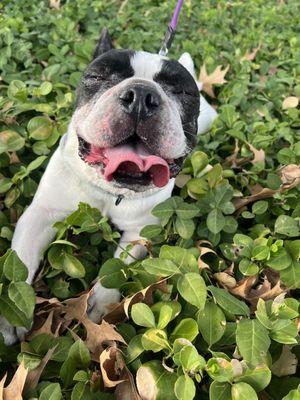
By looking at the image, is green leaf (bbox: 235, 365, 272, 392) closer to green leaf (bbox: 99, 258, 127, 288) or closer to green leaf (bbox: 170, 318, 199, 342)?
green leaf (bbox: 170, 318, 199, 342)

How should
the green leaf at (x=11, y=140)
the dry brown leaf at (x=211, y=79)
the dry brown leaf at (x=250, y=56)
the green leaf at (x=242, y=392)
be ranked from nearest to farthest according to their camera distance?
the green leaf at (x=242, y=392) → the green leaf at (x=11, y=140) → the dry brown leaf at (x=211, y=79) → the dry brown leaf at (x=250, y=56)

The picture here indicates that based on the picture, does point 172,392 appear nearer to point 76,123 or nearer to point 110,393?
point 110,393

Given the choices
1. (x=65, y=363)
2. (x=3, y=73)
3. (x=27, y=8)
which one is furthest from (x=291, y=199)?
(x=27, y=8)

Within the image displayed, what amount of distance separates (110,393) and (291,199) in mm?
1224

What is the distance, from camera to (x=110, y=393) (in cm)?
135

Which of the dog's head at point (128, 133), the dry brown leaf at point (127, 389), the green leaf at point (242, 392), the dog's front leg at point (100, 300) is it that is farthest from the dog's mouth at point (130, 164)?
the green leaf at point (242, 392)

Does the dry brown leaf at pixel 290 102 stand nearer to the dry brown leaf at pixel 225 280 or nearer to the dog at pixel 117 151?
the dog at pixel 117 151

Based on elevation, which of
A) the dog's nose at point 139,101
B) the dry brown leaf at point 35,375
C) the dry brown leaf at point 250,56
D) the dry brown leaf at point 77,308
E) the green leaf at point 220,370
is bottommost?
the dry brown leaf at point 77,308

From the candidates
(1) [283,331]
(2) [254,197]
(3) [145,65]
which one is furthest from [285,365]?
(3) [145,65]

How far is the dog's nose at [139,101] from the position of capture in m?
1.70

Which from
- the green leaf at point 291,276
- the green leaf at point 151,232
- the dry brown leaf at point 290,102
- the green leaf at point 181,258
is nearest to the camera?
the green leaf at point 181,258

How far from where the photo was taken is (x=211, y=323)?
1403 mm

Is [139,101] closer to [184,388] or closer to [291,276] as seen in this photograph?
[291,276]

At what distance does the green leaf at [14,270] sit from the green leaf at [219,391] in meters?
0.60
